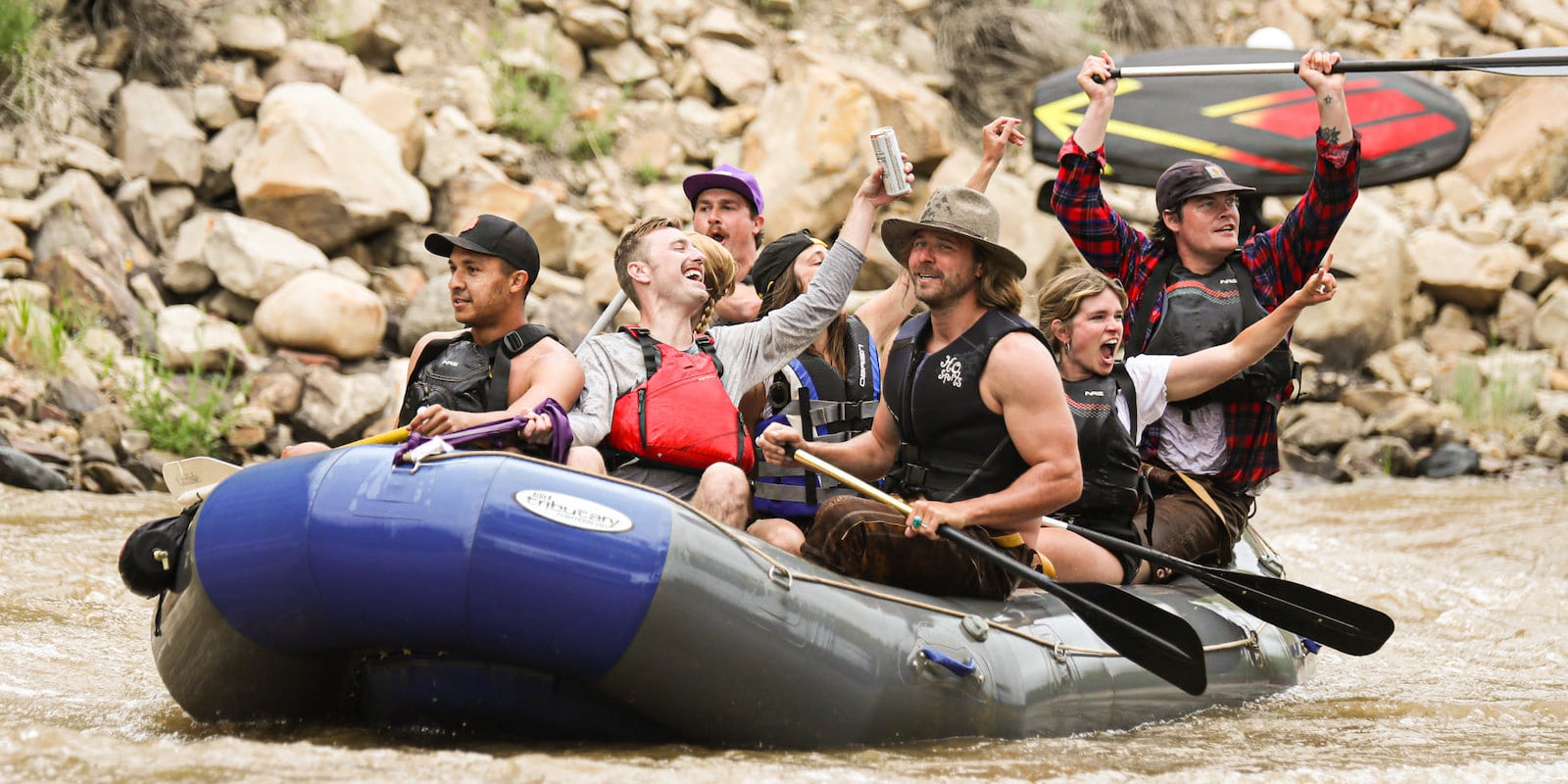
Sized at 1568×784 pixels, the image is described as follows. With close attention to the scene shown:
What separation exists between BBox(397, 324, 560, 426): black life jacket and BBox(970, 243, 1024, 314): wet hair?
1.08 m

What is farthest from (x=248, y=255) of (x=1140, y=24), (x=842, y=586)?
(x=1140, y=24)

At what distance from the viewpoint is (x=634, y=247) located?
4.06 m

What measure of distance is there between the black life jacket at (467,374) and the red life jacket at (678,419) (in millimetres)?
291

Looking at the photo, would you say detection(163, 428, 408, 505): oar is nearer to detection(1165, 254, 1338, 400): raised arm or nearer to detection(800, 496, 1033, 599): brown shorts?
detection(800, 496, 1033, 599): brown shorts

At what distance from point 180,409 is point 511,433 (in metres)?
4.63

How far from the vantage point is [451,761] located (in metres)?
3.03

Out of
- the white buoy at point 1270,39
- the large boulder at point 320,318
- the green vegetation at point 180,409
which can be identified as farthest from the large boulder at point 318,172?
the white buoy at point 1270,39

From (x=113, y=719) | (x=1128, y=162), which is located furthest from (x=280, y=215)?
(x=113, y=719)

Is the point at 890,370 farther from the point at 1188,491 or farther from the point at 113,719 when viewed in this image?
the point at 113,719

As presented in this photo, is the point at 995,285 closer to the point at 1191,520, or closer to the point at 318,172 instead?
the point at 1191,520

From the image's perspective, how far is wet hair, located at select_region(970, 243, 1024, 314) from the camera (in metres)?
3.77

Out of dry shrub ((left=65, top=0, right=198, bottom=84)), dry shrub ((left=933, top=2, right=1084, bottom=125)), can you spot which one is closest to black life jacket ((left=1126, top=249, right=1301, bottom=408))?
dry shrub ((left=65, top=0, right=198, bottom=84))

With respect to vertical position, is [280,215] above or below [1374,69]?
below

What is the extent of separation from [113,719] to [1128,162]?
5.43 m
